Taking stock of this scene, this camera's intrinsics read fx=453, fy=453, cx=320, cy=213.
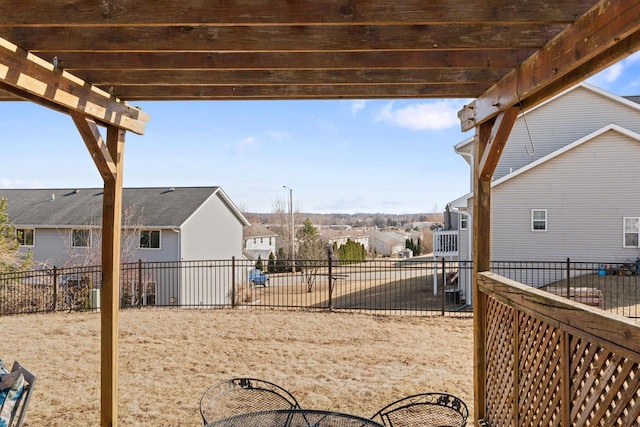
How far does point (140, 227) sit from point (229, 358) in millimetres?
14201

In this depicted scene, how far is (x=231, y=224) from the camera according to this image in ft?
81.1

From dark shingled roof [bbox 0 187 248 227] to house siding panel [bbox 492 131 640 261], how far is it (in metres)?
13.1

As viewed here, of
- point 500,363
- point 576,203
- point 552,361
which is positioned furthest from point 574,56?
point 576,203

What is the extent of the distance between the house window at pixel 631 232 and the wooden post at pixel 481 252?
12.2m

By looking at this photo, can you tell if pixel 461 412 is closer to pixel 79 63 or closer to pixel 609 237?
pixel 79 63

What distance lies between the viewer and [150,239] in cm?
2003

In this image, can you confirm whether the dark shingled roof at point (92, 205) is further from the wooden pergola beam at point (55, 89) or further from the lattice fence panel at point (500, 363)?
the lattice fence panel at point (500, 363)

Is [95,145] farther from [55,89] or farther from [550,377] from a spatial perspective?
[550,377]

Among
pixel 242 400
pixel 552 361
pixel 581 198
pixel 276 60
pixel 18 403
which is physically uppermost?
pixel 276 60

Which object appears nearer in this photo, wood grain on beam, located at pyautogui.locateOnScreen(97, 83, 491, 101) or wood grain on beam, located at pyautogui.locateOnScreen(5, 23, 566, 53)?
wood grain on beam, located at pyautogui.locateOnScreen(5, 23, 566, 53)

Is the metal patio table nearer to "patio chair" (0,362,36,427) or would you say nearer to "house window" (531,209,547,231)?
"patio chair" (0,362,36,427)

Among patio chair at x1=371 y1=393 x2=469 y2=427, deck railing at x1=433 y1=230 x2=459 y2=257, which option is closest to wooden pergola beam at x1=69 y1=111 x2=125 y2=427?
patio chair at x1=371 y1=393 x2=469 y2=427

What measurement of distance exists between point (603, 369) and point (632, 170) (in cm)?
1415

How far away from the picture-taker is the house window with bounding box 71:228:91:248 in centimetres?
1997
